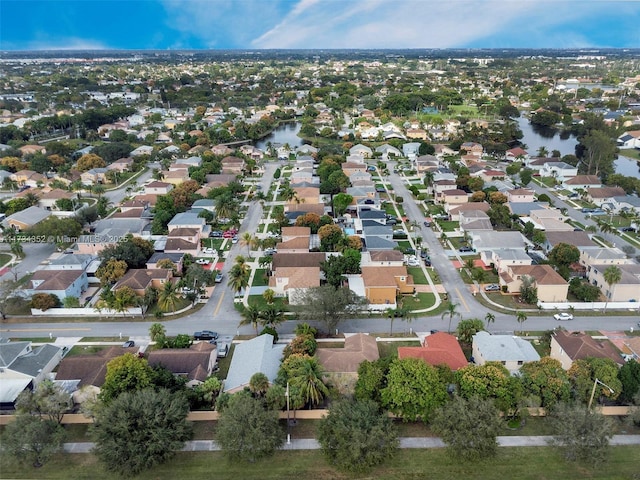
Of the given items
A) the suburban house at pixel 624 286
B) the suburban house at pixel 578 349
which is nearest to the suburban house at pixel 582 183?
the suburban house at pixel 624 286

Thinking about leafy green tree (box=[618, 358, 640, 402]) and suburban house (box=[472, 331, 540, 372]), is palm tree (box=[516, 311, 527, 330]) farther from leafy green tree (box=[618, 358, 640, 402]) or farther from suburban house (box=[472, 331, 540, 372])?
leafy green tree (box=[618, 358, 640, 402])

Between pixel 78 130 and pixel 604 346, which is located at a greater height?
pixel 78 130

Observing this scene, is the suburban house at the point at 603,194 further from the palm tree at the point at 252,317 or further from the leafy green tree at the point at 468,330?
the palm tree at the point at 252,317

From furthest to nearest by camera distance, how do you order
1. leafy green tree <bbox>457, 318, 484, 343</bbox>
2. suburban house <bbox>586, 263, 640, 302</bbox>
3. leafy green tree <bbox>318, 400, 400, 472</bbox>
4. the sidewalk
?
1. suburban house <bbox>586, 263, 640, 302</bbox>
2. leafy green tree <bbox>457, 318, 484, 343</bbox>
3. the sidewalk
4. leafy green tree <bbox>318, 400, 400, 472</bbox>

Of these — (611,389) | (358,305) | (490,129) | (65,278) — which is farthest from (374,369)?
(490,129)

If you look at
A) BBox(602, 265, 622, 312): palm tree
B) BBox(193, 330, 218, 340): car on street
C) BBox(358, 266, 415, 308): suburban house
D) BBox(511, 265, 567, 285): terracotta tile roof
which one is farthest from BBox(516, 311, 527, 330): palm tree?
BBox(193, 330, 218, 340): car on street

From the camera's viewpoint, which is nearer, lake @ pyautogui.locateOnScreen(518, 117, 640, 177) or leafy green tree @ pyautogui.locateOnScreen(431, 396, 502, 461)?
leafy green tree @ pyautogui.locateOnScreen(431, 396, 502, 461)

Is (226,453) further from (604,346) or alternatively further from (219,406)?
(604,346)
